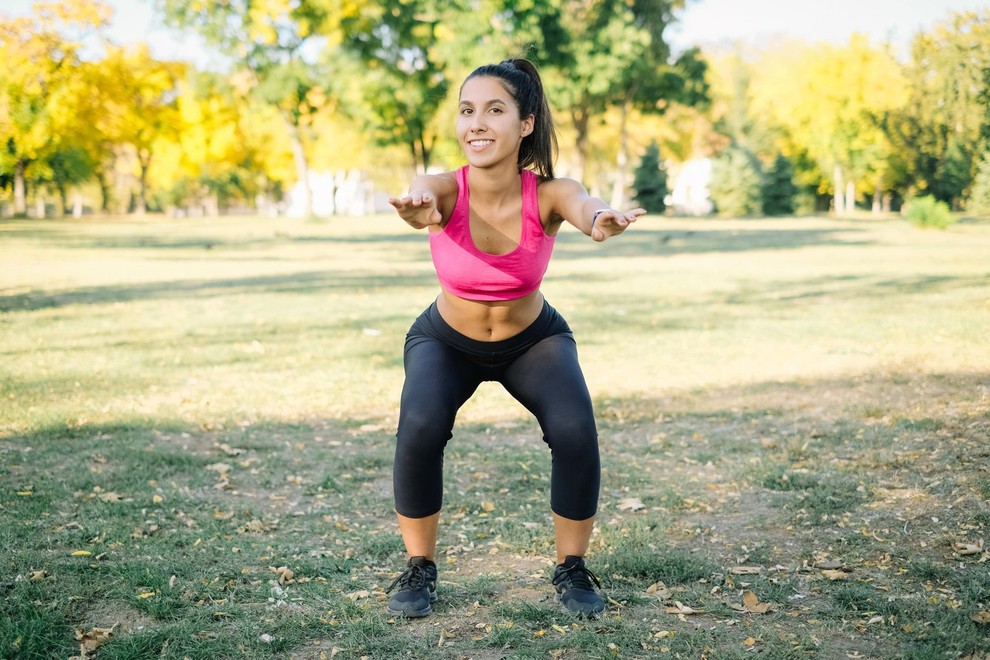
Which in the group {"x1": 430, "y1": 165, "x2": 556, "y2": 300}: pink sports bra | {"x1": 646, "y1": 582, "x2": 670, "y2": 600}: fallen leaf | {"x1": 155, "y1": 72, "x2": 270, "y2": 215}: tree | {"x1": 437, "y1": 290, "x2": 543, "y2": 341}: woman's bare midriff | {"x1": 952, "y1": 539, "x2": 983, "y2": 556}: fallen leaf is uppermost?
{"x1": 155, "y1": 72, "x2": 270, "y2": 215}: tree

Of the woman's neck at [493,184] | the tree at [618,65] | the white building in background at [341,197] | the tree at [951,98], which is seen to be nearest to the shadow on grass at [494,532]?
the woman's neck at [493,184]

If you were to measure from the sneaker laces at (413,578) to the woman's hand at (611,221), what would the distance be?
1631 millimetres

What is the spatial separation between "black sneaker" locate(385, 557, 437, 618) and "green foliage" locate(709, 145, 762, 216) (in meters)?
47.2

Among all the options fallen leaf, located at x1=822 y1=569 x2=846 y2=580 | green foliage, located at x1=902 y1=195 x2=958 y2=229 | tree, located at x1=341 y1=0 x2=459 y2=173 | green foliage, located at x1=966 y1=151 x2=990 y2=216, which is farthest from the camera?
tree, located at x1=341 y1=0 x2=459 y2=173

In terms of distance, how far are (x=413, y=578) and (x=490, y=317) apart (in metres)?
1.17

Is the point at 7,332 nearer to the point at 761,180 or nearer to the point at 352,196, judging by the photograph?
the point at 761,180

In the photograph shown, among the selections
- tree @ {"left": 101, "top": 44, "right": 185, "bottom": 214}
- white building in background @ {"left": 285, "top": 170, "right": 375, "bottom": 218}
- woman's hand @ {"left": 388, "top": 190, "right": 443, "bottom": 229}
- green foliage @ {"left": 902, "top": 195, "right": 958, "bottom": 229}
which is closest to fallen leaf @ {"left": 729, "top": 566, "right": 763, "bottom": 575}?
woman's hand @ {"left": 388, "top": 190, "right": 443, "bottom": 229}

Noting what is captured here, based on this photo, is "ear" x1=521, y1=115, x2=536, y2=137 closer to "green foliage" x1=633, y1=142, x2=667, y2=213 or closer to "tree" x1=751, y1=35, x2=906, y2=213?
"tree" x1=751, y1=35, x2=906, y2=213

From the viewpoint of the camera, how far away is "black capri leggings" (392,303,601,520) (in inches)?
141

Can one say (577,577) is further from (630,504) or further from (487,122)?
(487,122)

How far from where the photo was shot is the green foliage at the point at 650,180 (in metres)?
48.2

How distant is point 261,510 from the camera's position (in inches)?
200

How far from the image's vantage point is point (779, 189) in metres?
48.9

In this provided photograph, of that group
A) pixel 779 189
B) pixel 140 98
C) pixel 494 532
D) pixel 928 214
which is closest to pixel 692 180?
pixel 779 189
